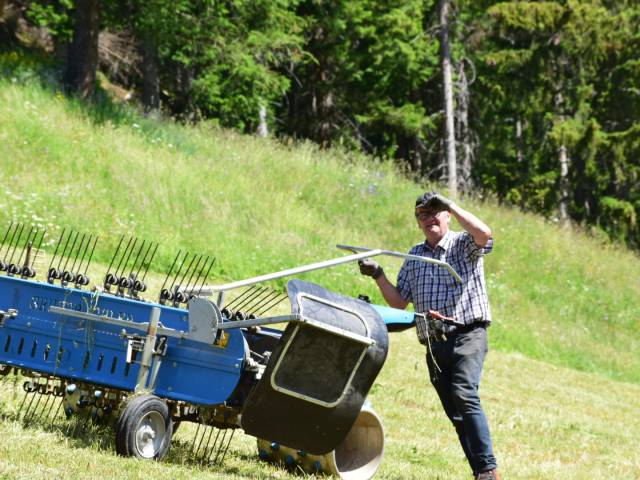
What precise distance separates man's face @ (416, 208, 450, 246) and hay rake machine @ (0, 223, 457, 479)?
377mm

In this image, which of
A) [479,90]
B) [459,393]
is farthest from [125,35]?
A: [459,393]

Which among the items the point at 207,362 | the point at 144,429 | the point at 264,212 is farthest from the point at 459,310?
the point at 264,212

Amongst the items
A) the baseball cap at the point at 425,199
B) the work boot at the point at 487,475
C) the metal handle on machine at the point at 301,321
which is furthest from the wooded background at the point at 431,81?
the metal handle on machine at the point at 301,321

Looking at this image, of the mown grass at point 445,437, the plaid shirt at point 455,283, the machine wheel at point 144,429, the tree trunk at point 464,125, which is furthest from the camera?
the tree trunk at point 464,125

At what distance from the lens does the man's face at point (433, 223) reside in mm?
6543

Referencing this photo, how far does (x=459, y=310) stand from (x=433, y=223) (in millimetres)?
566

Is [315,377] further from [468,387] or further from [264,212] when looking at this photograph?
[264,212]

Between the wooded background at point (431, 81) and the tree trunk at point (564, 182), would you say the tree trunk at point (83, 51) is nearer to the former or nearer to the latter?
the wooded background at point (431, 81)

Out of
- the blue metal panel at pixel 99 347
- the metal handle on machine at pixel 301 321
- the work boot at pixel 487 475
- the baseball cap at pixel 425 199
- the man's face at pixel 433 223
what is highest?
the baseball cap at pixel 425 199

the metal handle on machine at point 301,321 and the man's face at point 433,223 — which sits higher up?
the man's face at point 433,223

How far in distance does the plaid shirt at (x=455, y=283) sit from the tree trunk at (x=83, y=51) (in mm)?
12921

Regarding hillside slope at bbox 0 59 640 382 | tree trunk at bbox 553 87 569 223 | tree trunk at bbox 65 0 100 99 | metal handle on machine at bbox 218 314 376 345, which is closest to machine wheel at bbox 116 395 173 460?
metal handle on machine at bbox 218 314 376 345

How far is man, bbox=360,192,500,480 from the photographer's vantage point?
6320mm

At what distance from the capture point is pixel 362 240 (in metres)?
17.4
